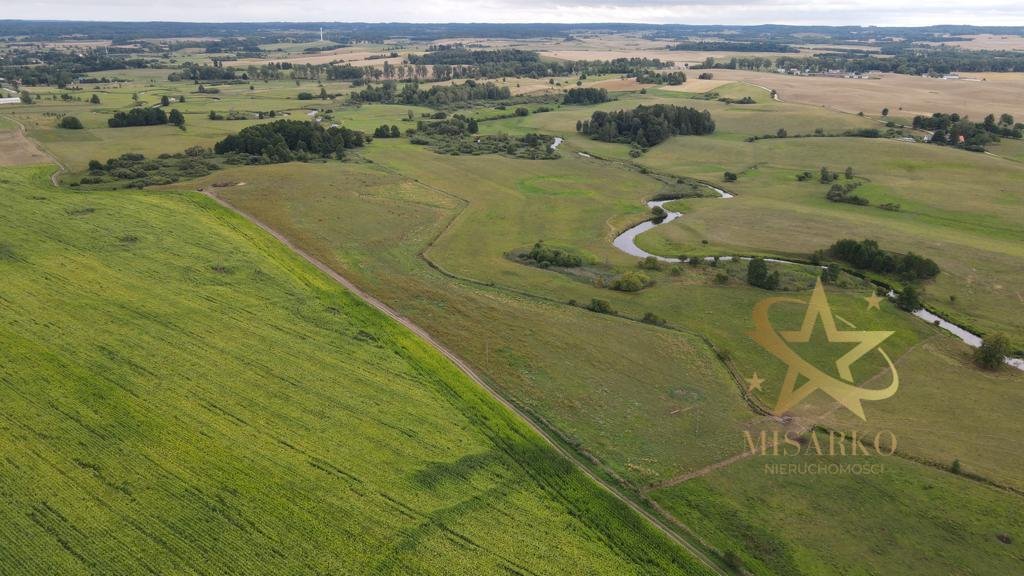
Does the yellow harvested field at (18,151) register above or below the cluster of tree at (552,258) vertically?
above

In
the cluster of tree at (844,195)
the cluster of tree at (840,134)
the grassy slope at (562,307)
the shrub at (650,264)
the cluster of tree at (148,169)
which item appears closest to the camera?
the grassy slope at (562,307)

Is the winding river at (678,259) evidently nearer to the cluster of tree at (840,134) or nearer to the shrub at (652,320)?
the shrub at (652,320)

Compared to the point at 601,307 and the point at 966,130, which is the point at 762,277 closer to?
the point at 601,307

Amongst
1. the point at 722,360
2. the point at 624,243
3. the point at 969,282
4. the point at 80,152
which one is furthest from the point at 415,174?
the point at 969,282

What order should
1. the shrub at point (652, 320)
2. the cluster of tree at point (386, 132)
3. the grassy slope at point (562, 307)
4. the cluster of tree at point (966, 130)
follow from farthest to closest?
1. the cluster of tree at point (386, 132)
2. the cluster of tree at point (966, 130)
3. the shrub at point (652, 320)
4. the grassy slope at point (562, 307)

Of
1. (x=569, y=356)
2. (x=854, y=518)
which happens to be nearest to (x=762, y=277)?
(x=569, y=356)

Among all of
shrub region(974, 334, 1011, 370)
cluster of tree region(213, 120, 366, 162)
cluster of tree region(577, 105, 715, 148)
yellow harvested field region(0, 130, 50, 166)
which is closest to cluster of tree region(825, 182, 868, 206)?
cluster of tree region(577, 105, 715, 148)

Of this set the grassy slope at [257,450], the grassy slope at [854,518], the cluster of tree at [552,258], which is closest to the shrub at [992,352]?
the grassy slope at [854,518]
